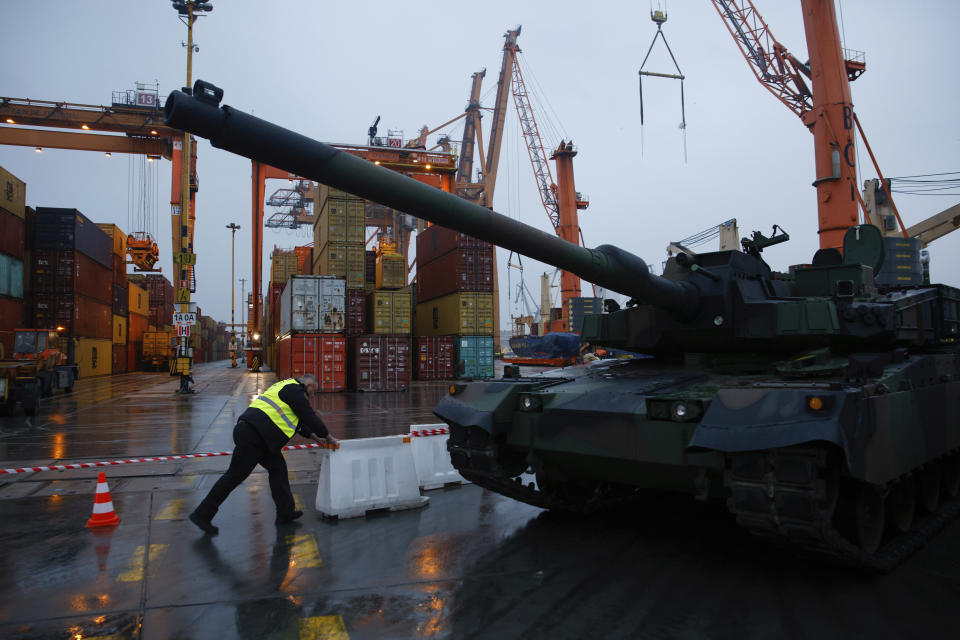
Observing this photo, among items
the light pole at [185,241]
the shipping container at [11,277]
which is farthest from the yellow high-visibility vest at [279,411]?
the shipping container at [11,277]

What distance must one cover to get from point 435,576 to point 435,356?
23741 millimetres

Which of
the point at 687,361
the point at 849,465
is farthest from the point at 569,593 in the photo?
the point at 687,361

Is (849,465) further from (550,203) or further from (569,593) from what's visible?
(550,203)

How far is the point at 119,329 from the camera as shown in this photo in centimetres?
3809

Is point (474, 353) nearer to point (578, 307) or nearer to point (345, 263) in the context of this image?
point (345, 263)

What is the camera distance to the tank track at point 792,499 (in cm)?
377

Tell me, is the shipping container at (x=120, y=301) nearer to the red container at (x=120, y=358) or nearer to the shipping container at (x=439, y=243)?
the red container at (x=120, y=358)

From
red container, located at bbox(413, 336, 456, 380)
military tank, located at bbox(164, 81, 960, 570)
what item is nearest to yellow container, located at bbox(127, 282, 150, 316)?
red container, located at bbox(413, 336, 456, 380)

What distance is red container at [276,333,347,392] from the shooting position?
22781 millimetres

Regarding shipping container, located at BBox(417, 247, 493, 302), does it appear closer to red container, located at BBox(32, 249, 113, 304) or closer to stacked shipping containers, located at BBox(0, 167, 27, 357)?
red container, located at BBox(32, 249, 113, 304)

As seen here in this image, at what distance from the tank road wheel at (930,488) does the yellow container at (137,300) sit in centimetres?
4334

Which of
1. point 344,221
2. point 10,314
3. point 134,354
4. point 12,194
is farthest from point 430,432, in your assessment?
point 134,354

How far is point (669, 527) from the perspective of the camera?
5.83 meters

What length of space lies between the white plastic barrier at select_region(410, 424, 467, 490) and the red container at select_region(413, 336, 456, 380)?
20390 mm
